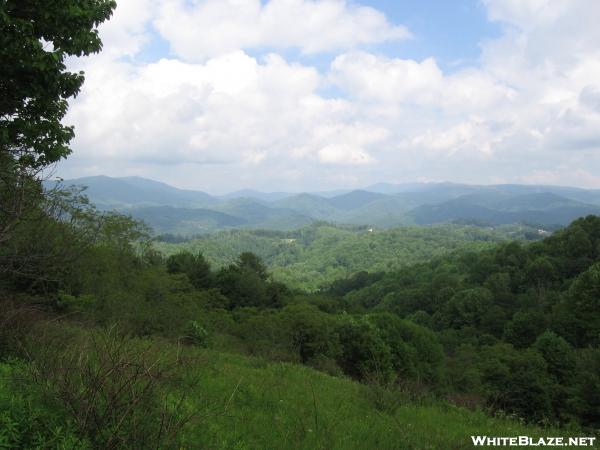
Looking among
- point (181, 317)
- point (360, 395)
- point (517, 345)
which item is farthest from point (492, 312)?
point (360, 395)

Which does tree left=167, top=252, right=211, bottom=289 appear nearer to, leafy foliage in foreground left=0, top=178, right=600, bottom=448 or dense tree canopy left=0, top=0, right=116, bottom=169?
leafy foliage in foreground left=0, top=178, right=600, bottom=448

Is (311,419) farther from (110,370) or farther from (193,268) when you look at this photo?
(193,268)

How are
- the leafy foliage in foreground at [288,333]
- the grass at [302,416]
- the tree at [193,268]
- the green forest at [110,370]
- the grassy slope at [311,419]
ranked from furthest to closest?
the tree at [193,268]
the grassy slope at [311,419]
the grass at [302,416]
the leafy foliage in foreground at [288,333]
the green forest at [110,370]

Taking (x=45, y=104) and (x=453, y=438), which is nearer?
(x=453, y=438)

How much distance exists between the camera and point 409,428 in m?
6.43

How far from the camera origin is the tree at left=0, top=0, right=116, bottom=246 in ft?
19.2

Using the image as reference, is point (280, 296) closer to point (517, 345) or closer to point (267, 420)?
point (517, 345)

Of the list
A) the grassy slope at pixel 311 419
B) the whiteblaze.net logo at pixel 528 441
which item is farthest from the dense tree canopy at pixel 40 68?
the whiteblaze.net logo at pixel 528 441

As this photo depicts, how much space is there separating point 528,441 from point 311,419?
378 centimetres

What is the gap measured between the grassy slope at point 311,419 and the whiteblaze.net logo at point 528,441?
0.72ft

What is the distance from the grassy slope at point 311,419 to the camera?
5.26 meters

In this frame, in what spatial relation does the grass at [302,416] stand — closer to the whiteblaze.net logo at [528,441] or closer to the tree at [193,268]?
the whiteblaze.net logo at [528,441]

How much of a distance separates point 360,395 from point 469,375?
26.3 m

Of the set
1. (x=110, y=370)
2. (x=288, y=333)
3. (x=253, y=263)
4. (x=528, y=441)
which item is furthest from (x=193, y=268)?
(x=110, y=370)
